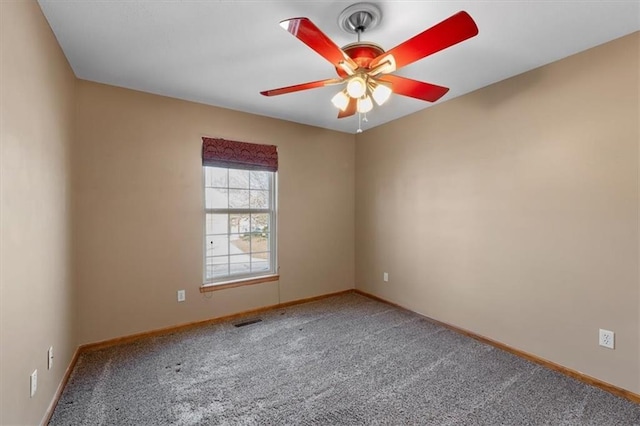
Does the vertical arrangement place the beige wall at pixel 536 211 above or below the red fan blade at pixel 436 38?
below

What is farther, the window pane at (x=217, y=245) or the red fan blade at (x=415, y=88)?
the window pane at (x=217, y=245)

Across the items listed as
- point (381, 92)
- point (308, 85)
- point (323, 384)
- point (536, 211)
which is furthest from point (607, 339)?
point (308, 85)

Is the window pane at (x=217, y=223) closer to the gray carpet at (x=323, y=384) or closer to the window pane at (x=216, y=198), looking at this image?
the window pane at (x=216, y=198)

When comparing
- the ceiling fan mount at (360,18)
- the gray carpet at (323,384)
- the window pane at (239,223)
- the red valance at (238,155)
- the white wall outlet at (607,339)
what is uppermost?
the ceiling fan mount at (360,18)

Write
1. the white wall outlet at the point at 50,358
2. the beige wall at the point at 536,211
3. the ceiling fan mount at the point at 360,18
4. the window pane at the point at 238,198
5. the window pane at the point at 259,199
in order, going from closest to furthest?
the ceiling fan mount at the point at 360,18 < the white wall outlet at the point at 50,358 < the beige wall at the point at 536,211 < the window pane at the point at 238,198 < the window pane at the point at 259,199

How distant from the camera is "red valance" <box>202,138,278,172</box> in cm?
326

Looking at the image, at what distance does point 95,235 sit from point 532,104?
13.1 ft

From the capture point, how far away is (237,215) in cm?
355

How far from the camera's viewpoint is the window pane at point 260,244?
368 centimetres

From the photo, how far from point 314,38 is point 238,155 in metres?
2.21

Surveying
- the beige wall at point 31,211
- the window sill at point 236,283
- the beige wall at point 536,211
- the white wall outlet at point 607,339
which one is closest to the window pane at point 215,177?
the window sill at point 236,283

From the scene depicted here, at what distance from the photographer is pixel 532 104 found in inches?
98.3

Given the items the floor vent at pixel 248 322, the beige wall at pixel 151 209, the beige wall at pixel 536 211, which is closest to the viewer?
the beige wall at pixel 536 211

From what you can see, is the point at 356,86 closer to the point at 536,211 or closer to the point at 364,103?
the point at 364,103
